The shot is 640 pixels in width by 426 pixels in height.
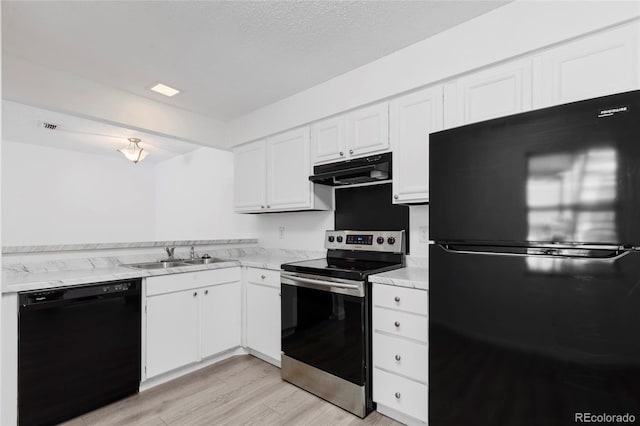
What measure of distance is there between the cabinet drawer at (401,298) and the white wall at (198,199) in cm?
220

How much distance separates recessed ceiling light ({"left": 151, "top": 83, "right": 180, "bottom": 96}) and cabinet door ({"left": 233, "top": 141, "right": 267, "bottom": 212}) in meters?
0.86

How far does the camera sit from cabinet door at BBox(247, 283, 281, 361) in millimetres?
2723

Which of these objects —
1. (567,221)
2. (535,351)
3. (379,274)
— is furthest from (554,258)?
(379,274)

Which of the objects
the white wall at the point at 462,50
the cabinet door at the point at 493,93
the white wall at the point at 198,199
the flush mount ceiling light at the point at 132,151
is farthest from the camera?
the flush mount ceiling light at the point at 132,151

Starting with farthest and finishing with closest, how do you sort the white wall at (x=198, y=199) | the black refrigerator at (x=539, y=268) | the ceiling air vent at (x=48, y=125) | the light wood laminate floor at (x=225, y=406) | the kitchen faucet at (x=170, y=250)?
the white wall at (x=198, y=199) < the ceiling air vent at (x=48, y=125) < the kitchen faucet at (x=170, y=250) < the light wood laminate floor at (x=225, y=406) < the black refrigerator at (x=539, y=268)

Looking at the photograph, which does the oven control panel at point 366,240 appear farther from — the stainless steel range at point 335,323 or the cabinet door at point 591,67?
the cabinet door at point 591,67

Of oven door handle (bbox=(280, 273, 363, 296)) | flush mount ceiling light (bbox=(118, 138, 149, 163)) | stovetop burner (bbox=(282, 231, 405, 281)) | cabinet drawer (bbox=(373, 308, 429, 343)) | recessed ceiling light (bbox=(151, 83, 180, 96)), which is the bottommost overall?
cabinet drawer (bbox=(373, 308, 429, 343))

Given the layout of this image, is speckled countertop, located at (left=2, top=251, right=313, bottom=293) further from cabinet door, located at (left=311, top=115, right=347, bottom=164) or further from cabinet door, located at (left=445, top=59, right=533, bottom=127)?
cabinet door, located at (left=445, top=59, right=533, bottom=127)

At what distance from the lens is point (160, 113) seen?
3.00 meters

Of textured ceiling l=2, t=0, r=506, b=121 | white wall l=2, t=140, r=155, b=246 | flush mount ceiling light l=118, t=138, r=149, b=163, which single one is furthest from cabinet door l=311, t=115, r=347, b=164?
white wall l=2, t=140, r=155, b=246

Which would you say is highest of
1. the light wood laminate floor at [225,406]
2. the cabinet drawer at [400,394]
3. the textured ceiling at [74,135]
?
the textured ceiling at [74,135]

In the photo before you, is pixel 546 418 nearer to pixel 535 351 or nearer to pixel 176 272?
pixel 535 351

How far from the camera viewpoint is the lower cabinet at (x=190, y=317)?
2.42 m

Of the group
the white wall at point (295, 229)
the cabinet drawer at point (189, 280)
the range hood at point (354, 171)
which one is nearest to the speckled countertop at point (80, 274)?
the cabinet drawer at point (189, 280)
